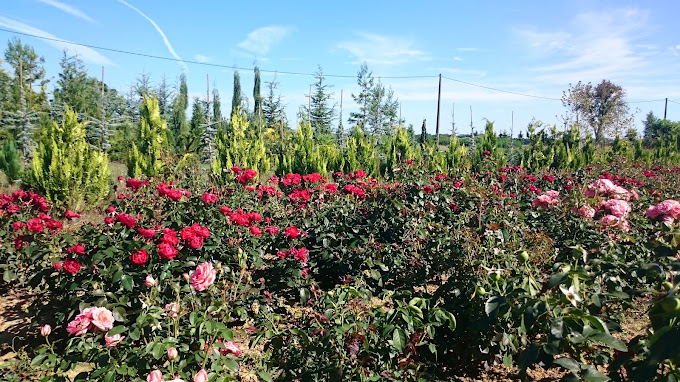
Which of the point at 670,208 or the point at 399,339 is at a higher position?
the point at 670,208

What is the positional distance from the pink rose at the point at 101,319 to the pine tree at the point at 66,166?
22.2 ft

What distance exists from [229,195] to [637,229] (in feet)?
13.8

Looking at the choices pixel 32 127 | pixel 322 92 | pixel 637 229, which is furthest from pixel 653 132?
pixel 32 127

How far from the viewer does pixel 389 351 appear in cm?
Answer: 186

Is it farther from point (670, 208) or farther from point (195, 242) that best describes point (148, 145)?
point (670, 208)

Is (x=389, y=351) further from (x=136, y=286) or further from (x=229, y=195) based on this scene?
(x=229, y=195)

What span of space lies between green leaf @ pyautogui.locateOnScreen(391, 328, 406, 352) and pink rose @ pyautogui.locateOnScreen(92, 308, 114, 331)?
1205 mm

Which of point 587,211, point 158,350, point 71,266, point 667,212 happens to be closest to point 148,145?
point 71,266

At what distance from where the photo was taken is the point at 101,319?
5.83 ft

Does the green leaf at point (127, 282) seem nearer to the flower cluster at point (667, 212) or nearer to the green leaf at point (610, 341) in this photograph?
the green leaf at point (610, 341)

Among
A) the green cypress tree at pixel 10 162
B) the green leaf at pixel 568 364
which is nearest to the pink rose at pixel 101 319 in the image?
the green leaf at pixel 568 364

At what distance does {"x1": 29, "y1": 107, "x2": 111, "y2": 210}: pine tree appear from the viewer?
736 centimetres

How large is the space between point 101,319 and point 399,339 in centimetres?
126

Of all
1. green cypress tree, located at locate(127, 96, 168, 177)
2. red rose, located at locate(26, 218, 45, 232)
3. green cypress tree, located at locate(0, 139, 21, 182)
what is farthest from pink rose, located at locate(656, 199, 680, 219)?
green cypress tree, located at locate(0, 139, 21, 182)
